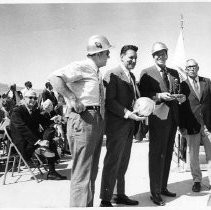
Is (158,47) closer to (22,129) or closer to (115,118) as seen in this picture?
(115,118)

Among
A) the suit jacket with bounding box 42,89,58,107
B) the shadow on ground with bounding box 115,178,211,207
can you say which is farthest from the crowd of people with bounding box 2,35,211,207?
the suit jacket with bounding box 42,89,58,107

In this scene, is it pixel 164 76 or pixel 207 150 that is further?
pixel 207 150

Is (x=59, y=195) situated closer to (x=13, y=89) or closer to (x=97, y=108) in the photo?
(x=97, y=108)

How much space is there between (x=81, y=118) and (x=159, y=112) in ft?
4.50

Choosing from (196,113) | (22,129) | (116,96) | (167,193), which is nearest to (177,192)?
(167,193)

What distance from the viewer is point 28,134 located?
20.1 feet

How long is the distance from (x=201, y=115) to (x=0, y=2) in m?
3.23

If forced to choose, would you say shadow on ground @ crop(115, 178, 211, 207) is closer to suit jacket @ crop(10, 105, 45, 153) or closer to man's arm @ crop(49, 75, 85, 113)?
man's arm @ crop(49, 75, 85, 113)

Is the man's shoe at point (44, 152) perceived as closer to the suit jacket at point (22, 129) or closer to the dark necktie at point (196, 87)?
the suit jacket at point (22, 129)

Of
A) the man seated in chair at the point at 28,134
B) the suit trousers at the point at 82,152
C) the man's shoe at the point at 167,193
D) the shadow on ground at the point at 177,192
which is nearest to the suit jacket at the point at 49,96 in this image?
the man seated in chair at the point at 28,134

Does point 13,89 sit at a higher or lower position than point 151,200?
higher

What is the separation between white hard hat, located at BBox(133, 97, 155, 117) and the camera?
14.1 ft

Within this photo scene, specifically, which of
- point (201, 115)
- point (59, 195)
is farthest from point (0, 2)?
point (201, 115)

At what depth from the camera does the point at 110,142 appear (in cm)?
451
